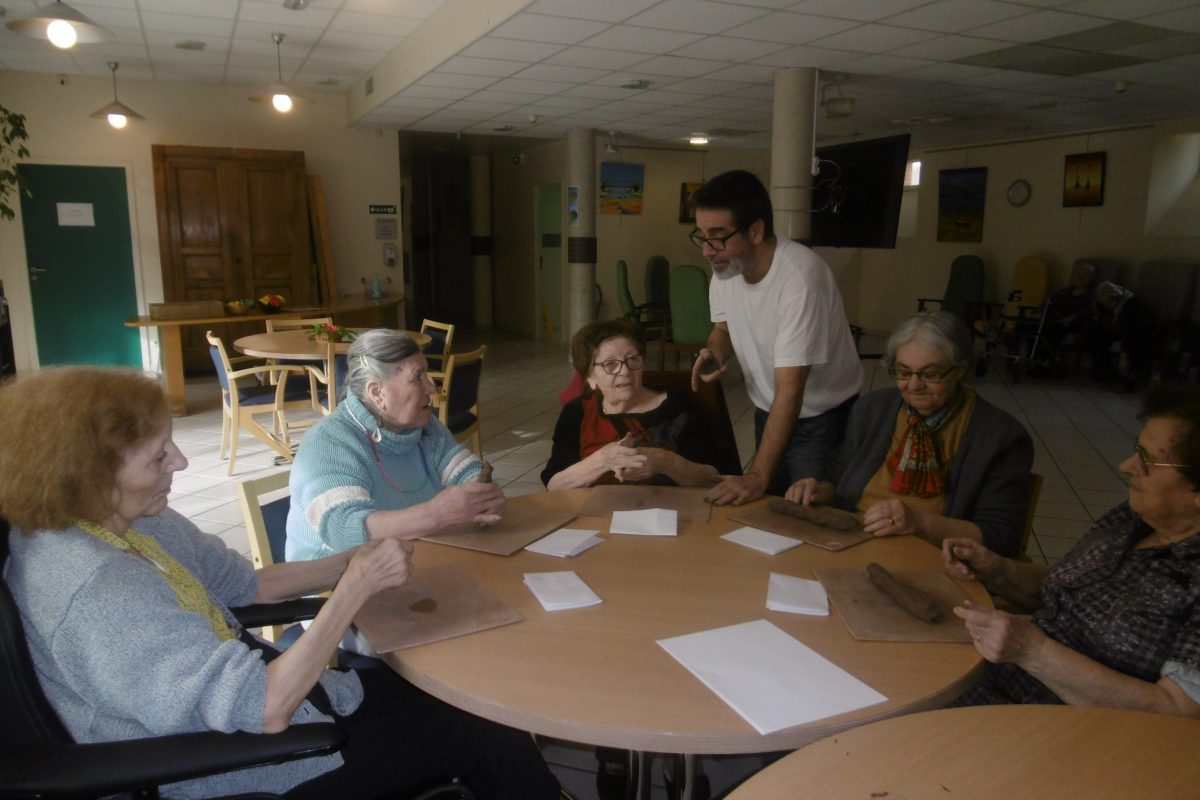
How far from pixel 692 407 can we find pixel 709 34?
3489mm

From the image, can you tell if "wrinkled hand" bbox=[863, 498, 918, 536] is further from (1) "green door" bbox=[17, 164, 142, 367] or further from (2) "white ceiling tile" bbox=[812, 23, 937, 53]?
(1) "green door" bbox=[17, 164, 142, 367]

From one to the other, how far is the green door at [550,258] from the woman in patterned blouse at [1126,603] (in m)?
9.74

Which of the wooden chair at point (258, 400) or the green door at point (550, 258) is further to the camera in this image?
the green door at point (550, 258)

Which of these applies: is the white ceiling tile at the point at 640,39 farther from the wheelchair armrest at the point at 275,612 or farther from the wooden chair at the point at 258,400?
the wheelchair armrest at the point at 275,612

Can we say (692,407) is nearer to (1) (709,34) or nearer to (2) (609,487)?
(2) (609,487)

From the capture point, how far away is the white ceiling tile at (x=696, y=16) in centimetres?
457

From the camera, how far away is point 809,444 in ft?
8.86

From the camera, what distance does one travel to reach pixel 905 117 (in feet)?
28.5

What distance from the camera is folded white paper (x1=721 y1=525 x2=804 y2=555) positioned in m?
1.85

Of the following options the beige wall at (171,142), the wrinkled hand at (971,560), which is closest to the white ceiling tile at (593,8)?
the wrinkled hand at (971,560)

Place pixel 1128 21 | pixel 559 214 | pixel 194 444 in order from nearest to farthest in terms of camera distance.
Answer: pixel 1128 21 < pixel 194 444 < pixel 559 214

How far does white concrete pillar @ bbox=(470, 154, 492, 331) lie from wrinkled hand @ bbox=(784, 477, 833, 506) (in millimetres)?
11502

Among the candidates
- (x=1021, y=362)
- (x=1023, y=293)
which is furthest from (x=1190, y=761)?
(x=1023, y=293)

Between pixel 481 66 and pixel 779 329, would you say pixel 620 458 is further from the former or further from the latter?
pixel 481 66
